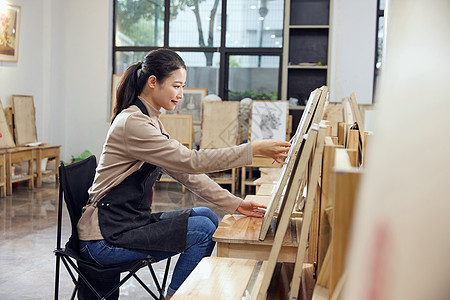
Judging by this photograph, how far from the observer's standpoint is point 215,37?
862 cm

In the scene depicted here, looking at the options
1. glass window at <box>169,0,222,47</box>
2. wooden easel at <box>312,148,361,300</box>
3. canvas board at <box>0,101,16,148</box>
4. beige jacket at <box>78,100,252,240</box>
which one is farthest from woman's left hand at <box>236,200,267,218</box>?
glass window at <box>169,0,222,47</box>

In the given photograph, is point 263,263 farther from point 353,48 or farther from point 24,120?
point 353,48

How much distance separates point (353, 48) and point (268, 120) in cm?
189

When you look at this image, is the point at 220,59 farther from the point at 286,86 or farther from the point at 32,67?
the point at 32,67

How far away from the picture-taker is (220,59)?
8602 mm

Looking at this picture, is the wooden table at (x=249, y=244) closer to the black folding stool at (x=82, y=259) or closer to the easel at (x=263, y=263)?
the easel at (x=263, y=263)

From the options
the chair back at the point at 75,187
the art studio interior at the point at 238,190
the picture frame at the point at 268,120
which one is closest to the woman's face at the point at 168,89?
the art studio interior at the point at 238,190

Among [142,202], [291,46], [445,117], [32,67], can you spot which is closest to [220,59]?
[291,46]

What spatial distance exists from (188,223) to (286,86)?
643 centimetres

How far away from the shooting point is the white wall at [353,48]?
811 cm

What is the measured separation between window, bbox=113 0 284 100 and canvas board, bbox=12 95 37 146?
189 cm

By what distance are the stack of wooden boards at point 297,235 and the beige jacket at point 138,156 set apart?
0.82ft

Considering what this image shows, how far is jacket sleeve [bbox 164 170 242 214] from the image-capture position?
7.54ft

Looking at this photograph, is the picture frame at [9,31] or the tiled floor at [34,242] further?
the picture frame at [9,31]
